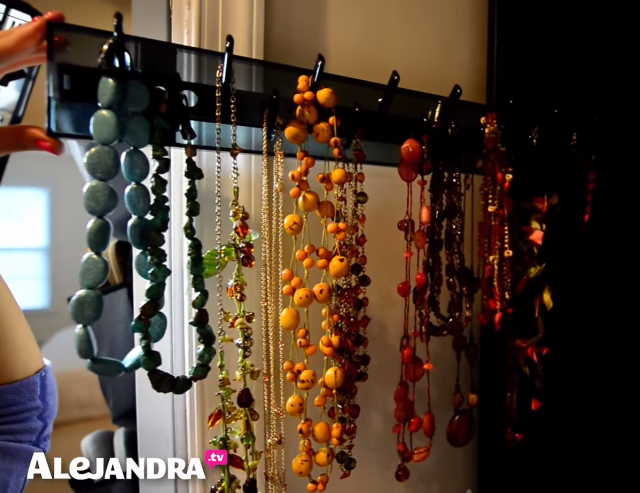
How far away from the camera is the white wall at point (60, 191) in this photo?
2.19 feet

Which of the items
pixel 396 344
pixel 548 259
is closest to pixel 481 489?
pixel 396 344

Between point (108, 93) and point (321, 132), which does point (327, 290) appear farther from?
point (108, 93)

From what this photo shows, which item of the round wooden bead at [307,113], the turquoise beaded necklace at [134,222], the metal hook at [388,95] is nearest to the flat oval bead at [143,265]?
the turquoise beaded necklace at [134,222]

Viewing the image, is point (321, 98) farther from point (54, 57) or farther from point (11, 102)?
point (11, 102)

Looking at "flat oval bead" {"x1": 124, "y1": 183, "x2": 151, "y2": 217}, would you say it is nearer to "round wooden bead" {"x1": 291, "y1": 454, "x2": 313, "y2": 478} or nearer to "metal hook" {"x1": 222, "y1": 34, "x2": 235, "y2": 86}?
"metal hook" {"x1": 222, "y1": 34, "x2": 235, "y2": 86}

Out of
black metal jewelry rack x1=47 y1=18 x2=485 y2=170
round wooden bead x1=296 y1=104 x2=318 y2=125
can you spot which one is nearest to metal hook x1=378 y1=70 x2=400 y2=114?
black metal jewelry rack x1=47 y1=18 x2=485 y2=170

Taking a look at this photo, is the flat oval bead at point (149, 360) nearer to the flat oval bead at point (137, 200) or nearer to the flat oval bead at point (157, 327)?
the flat oval bead at point (157, 327)

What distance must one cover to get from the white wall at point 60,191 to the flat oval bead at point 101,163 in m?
0.34

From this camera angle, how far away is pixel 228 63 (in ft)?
1.44

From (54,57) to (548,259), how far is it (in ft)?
2.24

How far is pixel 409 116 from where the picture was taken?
0.56m

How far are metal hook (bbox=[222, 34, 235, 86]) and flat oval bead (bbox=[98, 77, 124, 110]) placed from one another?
0.34 feet

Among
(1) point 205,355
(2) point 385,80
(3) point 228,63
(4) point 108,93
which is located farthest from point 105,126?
(2) point 385,80

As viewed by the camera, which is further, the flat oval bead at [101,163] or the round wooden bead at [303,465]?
the round wooden bead at [303,465]
